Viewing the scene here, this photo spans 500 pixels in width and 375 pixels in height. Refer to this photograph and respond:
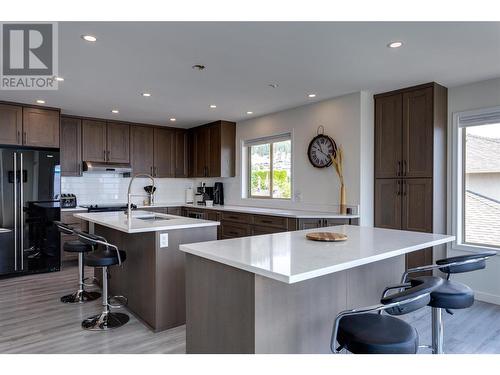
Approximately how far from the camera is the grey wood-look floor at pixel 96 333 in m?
2.50

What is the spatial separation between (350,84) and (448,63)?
0.98 metres

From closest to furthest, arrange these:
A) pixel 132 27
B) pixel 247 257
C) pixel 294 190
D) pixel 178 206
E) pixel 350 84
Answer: pixel 247 257 < pixel 132 27 < pixel 350 84 < pixel 294 190 < pixel 178 206

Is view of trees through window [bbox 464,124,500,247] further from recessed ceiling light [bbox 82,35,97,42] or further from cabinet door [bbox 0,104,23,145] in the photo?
cabinet door [bbox 0,104,23,145]

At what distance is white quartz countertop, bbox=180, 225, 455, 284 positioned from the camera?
149 centimetres

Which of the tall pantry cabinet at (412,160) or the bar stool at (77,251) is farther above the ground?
the tall pantry cabinet at (412,160)

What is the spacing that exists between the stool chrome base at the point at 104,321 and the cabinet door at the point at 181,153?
3.78m

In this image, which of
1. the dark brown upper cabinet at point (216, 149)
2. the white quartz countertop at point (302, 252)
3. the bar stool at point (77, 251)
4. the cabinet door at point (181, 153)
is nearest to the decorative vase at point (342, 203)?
the white quartz countertop at point (302, 252)

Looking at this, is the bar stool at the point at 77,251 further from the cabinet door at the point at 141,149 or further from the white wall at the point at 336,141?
the white wall at the point at 336,141

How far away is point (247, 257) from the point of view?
1.69 metres

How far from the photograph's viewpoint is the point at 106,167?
18.0 ft

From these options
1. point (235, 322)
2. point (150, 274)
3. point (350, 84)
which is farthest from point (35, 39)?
point (350, 84)

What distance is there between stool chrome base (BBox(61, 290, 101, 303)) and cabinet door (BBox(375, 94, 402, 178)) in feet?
12.0

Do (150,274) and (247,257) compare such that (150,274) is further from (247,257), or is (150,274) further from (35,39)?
(35,39)

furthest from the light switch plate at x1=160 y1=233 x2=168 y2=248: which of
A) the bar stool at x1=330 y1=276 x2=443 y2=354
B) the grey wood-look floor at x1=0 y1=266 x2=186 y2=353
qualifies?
the bar stool at x1=330 y1=276 x2=443 y2=354
